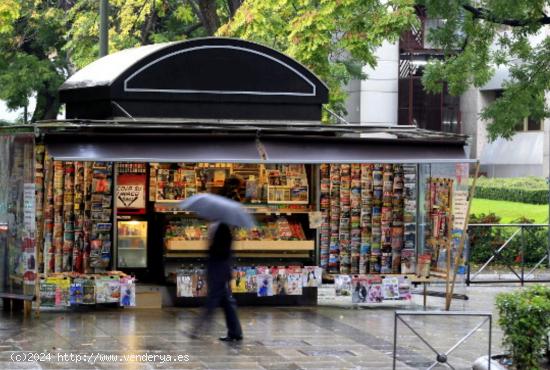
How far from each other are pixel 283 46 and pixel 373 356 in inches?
575

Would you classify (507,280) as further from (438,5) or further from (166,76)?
(166,76)

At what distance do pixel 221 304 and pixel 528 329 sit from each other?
3812mm

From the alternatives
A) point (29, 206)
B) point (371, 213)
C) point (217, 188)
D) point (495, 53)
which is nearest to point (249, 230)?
point (217, 188)

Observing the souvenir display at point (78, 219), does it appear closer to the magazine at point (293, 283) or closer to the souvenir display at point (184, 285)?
the souvenir display at point (184, 285)

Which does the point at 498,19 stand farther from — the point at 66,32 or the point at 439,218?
the point at 66,32

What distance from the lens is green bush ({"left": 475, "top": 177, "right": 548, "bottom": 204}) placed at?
127ft

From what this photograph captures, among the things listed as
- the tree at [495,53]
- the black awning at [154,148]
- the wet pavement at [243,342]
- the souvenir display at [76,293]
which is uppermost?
the tree at [495,53]

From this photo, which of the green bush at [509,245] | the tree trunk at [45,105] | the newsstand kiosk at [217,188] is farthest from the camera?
the tree trunk at [45,105]

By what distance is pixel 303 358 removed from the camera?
1359 centimetres

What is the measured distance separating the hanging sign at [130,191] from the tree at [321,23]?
708 centimetres

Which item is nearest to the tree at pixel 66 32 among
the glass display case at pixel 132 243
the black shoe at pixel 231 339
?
the glass display case at pixel 132 243

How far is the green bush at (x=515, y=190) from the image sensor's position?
3875cm

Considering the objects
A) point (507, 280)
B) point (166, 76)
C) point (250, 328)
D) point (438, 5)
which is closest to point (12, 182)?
point (166, 76)

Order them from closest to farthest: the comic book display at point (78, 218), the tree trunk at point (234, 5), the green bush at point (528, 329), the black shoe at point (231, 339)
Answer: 1. the green bush at point (528, 329)
2. the black shoe at point (231, 339)
3. the comic book display at point (78, 218)
4. the tree trunk at point (234, 5)
